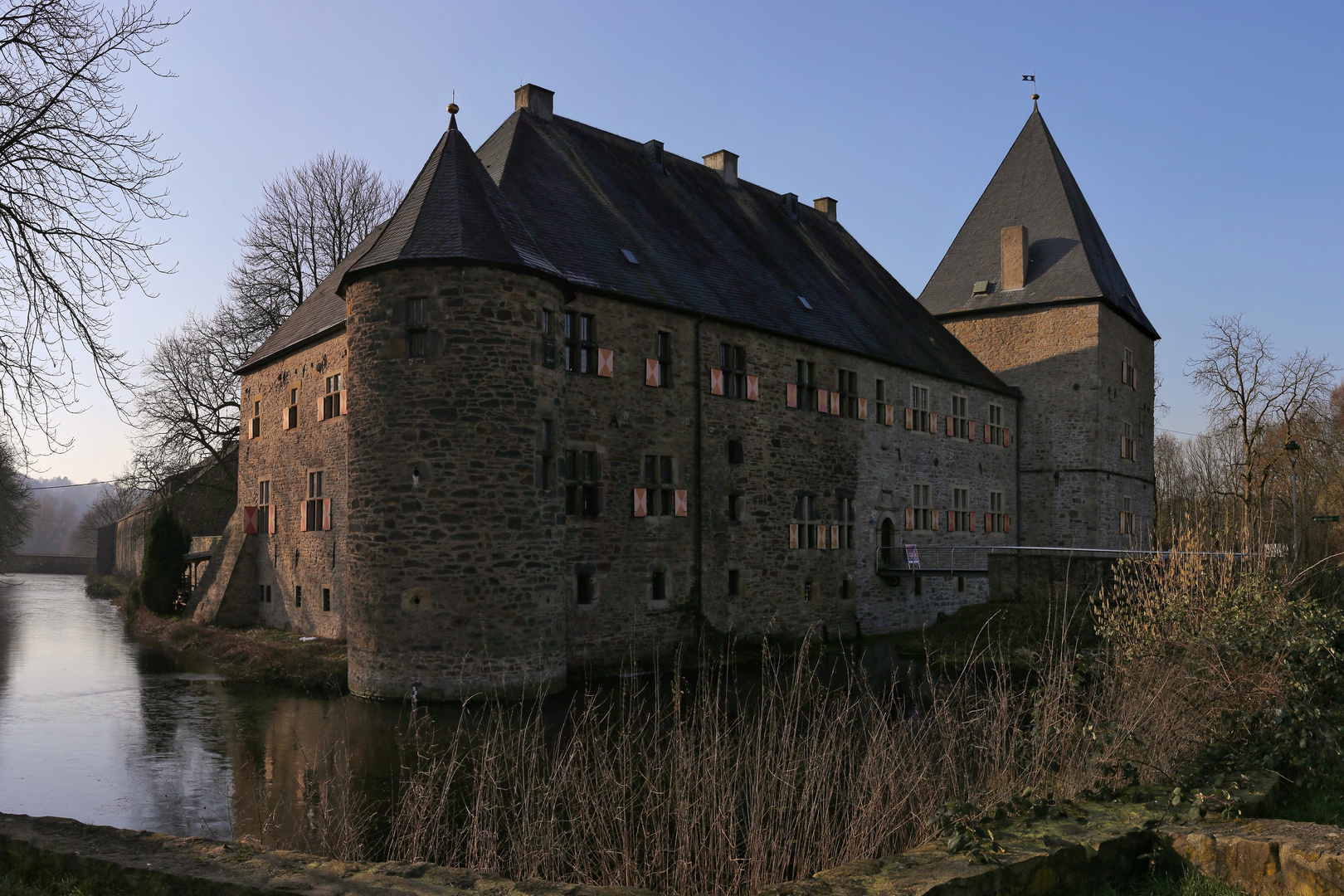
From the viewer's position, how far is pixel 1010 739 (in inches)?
251

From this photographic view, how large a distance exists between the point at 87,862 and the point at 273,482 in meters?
17.5

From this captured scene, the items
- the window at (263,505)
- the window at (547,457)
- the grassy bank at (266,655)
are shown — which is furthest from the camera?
the window at (263,505)

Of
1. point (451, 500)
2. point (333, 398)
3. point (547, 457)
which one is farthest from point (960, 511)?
point (451, 500)

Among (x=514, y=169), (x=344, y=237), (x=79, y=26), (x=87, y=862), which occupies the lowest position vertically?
(x=87, y=862)

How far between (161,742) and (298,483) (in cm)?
983

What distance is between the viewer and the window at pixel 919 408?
74.4 feet

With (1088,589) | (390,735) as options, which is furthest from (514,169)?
(1088,589)

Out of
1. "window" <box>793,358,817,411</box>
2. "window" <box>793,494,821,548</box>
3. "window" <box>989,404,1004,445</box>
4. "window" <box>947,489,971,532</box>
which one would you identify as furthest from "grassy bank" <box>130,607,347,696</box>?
"window" <box>989,404,1004,445</box>

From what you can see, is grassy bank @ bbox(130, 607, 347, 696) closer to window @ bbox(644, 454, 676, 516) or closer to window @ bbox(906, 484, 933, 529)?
window @ bbox(644, 454, 676, 516)

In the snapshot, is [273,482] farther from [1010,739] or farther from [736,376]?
[1010,739]

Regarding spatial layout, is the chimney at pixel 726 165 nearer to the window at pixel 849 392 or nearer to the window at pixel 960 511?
the window at pixel 849 392

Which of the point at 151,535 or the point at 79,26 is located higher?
the point at 79,26

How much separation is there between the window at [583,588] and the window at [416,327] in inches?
166

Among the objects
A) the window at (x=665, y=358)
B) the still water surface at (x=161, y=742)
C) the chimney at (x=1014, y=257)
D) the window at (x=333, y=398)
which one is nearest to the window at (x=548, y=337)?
the window at (x=665, y=358)
